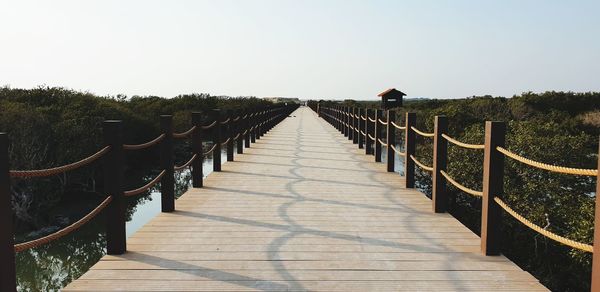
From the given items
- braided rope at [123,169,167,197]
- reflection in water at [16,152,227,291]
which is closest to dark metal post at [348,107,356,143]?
reflection in water at [16,152,227,291]

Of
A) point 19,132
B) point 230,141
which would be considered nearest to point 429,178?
point 230,141

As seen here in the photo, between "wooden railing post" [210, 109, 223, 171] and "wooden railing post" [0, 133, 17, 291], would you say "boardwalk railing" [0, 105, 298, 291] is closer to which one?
"wooden railing post" [0, 133, 17, 291]

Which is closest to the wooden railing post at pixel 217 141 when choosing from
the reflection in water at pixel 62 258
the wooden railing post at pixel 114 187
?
the wooden railing post at pixel 114 187

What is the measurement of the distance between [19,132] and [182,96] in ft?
123

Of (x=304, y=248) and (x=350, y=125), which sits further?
(x=350, y=125)

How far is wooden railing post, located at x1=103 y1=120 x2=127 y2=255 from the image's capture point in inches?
167

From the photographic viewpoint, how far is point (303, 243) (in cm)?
453

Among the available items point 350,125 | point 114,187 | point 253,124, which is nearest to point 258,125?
point 253,124

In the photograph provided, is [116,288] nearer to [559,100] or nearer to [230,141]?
[230,141]

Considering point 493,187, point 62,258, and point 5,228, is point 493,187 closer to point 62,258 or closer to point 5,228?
point 5,228

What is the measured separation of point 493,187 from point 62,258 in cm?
1669

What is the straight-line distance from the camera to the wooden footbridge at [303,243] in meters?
3.62

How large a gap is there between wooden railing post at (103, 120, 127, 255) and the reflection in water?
1142cm

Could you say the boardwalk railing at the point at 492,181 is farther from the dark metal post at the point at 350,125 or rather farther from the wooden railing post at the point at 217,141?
the dark metal post at the point at 350,125
